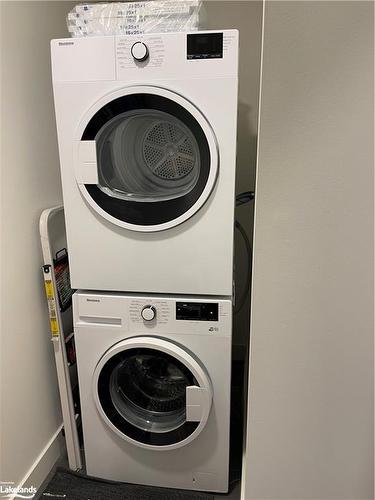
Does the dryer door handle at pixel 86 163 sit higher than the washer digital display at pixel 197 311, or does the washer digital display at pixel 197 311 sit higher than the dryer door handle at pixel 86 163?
the dryer door handle at pixel 86 163

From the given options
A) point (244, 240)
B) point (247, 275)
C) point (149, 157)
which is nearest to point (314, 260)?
point (149, 157)

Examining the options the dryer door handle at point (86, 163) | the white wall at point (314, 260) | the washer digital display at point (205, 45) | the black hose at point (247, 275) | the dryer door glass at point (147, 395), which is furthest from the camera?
the black hose at point (247, 275)

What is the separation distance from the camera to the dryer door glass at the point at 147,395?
1448mm

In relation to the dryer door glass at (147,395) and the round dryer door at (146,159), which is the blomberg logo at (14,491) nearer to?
the dryer door glass at (147,395)

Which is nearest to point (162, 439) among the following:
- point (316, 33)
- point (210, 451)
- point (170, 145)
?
point (210, 451)

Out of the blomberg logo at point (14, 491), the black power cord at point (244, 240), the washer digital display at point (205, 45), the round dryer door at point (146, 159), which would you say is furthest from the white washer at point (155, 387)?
the washer digital display at point (205, 45)

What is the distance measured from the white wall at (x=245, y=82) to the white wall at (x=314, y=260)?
115 centimetres

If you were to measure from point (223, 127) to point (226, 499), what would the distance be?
4.60 ft

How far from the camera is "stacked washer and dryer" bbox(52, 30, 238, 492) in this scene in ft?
4.10

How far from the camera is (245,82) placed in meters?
1.96

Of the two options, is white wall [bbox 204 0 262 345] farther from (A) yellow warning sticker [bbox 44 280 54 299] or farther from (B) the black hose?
(A) yellow warning sticker [bbox 44 280 54 299]

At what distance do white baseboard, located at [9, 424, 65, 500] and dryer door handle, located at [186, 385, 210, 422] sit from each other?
670 millimetres

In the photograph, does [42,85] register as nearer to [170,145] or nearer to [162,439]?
[170,145]

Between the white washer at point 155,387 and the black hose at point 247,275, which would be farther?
the black hose at point 247,275
